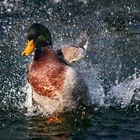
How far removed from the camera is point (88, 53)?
36.6ft

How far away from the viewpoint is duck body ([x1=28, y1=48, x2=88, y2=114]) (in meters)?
7.57

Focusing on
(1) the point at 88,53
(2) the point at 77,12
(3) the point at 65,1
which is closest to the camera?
(1) the point at 88,53

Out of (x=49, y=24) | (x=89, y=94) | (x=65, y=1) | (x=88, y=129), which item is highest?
(x=65, y=1)

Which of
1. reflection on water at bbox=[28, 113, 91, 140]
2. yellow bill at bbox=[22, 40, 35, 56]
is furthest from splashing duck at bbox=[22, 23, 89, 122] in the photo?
reflection on water at bbox=[28, 113, 91, 140]

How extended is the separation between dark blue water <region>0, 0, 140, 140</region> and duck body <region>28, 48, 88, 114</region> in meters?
0.24

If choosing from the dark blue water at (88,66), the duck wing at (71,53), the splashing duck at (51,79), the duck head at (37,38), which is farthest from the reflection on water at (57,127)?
the duck head at (37,38)

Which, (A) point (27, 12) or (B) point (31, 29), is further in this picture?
(A) point (27, 12)

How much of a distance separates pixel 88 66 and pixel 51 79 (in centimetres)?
223

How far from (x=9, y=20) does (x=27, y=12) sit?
104 centimetres

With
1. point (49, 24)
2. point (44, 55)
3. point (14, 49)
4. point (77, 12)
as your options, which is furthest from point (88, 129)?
point (77, 12)

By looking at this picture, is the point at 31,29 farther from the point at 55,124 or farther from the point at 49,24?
the point at 49,24

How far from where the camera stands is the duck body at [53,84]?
7.57m

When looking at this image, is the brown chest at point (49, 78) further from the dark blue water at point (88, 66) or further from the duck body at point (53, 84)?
the dark blue water at point (88, 66)

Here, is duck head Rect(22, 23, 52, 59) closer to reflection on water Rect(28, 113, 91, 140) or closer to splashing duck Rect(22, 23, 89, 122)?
splashing duck Rect(22, 23, 89, 122)
